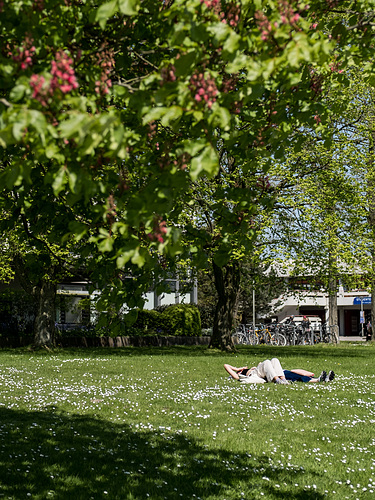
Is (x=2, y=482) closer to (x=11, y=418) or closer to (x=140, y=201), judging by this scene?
(x=11, y=418)

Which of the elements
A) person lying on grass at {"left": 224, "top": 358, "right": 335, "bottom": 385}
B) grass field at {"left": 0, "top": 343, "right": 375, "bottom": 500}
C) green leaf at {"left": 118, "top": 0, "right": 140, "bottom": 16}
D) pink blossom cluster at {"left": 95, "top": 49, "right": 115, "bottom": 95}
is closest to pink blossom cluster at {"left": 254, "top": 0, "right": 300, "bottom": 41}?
green leaf at {"left": 118, "top": 0, "right": 140, "bottom": 16}

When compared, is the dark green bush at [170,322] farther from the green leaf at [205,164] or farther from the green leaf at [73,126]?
the green leaf at [73,126]

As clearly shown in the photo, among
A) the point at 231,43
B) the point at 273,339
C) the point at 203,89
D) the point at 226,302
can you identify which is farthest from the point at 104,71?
the point at 273,339

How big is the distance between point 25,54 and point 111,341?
25.8 m

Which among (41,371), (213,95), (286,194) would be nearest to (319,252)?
(286,194)

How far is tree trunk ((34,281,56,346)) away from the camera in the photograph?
23.5 m

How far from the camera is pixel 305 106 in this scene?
4242 mm

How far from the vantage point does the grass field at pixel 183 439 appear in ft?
19.6

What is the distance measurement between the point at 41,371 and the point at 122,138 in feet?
44.5

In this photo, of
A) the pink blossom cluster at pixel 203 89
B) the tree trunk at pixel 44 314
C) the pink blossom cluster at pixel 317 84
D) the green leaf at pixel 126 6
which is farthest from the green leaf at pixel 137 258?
the tree trunk at pixel 44 314

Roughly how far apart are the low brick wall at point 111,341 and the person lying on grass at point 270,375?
46.7 feet

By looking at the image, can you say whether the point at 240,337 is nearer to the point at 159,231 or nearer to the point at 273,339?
the point at 273,339

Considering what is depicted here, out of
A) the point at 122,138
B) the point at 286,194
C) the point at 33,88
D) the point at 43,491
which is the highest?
the point at 286,194

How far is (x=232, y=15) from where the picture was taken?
Result: 3672mm
